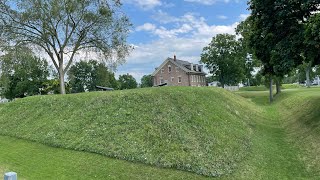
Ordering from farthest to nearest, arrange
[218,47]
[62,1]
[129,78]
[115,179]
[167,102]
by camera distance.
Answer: [129,78] → [218,47] → [62,1] → [167,102] → [115,179]

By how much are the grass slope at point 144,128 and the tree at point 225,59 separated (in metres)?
48.4

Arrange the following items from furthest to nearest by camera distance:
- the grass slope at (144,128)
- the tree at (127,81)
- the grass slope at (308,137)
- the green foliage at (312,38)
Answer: the tree at (127,81) < the green foliage at (312,38) < the grass slope at (308,137) < the grass slope at (144,128)

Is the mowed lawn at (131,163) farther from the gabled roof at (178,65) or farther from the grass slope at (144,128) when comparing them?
the gabled roof at (178,65)

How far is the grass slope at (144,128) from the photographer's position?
10.4 m

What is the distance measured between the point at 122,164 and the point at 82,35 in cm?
2044

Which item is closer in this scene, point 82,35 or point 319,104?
point 319,104

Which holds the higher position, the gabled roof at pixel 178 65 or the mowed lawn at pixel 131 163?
the gabled roof at pixel 178 65

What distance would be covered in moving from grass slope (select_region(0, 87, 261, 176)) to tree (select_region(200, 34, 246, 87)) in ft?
159

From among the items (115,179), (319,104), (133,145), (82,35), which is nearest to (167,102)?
(133,145)

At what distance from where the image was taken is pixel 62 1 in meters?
25.8

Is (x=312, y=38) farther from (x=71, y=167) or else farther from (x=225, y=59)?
(x=225, y=59)

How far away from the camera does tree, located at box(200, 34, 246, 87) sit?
6350 cm

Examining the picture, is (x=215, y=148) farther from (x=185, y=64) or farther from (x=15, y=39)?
(x=185, y=64)

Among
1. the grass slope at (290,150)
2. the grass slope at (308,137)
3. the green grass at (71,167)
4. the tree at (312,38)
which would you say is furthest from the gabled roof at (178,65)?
the green grass at (71,167)
